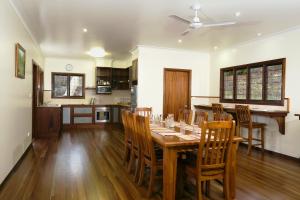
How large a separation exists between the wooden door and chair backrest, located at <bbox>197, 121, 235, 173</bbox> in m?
4.06

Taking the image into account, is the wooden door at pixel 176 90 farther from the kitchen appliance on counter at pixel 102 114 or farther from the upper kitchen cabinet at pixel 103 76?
the upper kitchen cabinet at pixel 103 76

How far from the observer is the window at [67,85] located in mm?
8305

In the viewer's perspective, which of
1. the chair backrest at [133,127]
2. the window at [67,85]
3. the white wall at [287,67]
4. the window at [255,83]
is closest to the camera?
the chair backrest at [133,127]

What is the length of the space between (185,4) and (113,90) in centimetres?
604

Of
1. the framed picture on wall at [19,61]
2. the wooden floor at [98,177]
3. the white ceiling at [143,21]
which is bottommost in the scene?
the wooden floor at [98,177]

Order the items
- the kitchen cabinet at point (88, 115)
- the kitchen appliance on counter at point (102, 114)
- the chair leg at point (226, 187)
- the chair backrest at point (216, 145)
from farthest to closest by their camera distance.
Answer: the kitchen appliance on counter at point (102, 114), the kitchen cabinet at point (88, 115), the chair leg at point (226, 187), the chair backrest at point (216, 145)

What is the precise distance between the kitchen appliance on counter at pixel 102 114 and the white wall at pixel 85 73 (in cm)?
71

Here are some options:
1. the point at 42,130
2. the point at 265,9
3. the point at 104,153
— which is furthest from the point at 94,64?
the point at 265,9

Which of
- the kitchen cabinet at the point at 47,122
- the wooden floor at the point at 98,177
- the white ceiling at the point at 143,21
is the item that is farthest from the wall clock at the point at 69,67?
the wooden floor at the point at 98,177

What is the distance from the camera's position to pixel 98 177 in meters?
3.29

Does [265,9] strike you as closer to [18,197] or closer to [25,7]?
[25,7]

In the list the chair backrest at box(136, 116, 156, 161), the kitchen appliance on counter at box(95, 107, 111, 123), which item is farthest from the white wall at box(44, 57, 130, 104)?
the chair backrest at box(136, 116, 156, 161)

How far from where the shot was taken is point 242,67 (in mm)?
5746

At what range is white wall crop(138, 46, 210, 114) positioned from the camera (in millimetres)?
6211
